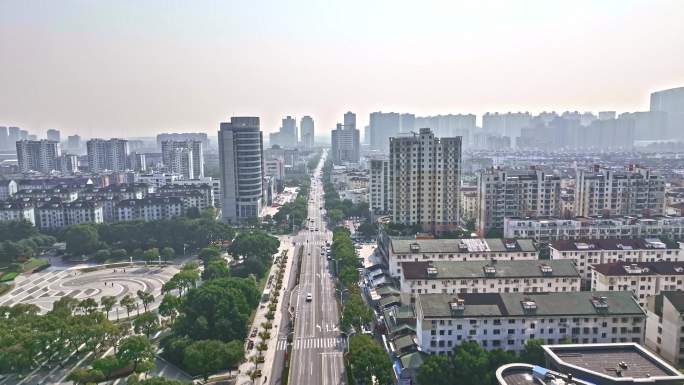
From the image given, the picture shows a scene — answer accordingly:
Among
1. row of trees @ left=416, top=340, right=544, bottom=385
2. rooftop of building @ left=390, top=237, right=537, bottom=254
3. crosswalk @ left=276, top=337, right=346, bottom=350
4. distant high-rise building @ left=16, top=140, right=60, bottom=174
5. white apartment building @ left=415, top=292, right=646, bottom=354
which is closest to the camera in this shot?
row of trees @ left=416, top=340, right=544, bottom=385

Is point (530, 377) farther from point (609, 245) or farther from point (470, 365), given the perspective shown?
point (609, 245)

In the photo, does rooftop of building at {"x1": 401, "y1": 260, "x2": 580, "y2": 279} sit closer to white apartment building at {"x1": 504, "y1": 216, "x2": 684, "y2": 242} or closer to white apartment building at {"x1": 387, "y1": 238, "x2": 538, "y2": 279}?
white apartment building at {"x1": 387, "y1": 238, "x2": 538, "y2": 279}

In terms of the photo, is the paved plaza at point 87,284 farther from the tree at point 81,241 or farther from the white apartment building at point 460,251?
the white apartment building at point 460,251

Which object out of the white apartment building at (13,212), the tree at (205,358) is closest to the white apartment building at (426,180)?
the tree at (205,358)

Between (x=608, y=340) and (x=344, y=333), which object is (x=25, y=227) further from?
(x=608, y=340)

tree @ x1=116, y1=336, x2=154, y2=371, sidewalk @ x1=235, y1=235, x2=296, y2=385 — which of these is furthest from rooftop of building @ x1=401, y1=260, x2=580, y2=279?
tree @ x1=116, y1=336, x2=154, y2=371

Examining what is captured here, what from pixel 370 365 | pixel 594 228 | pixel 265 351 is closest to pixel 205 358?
pixel 265 351
